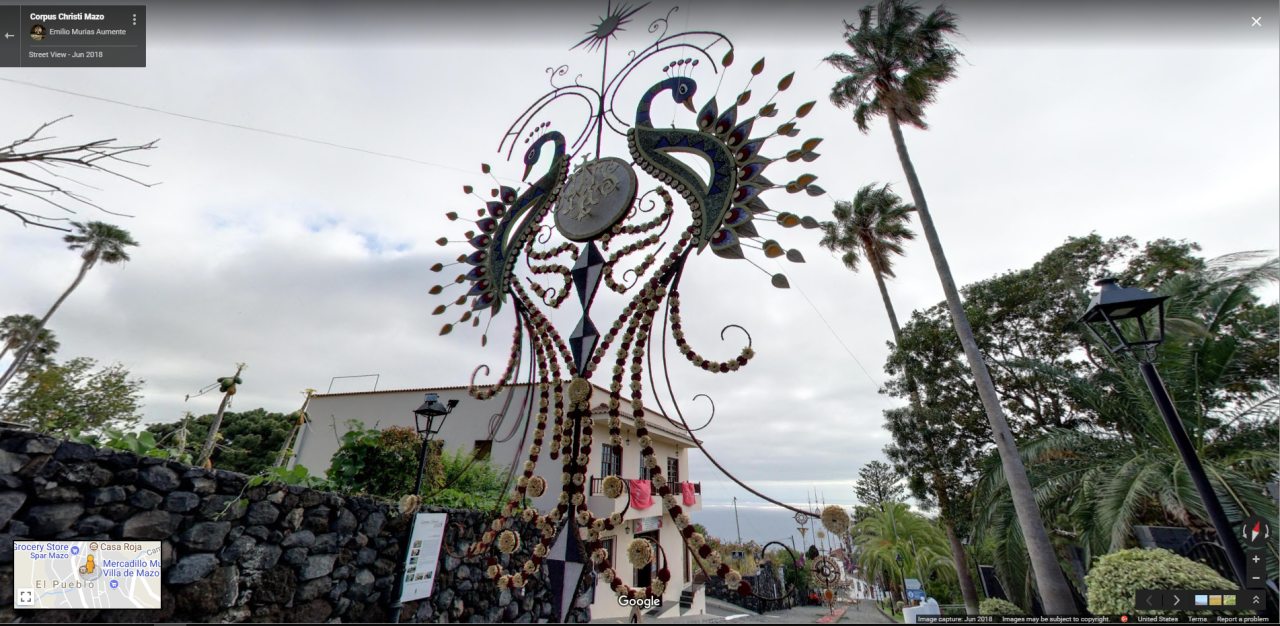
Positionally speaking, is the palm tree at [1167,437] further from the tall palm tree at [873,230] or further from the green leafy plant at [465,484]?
the green leafy plant at [465,484]

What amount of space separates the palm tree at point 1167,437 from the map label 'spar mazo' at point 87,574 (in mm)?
9724

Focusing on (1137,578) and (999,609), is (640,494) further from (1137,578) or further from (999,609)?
(1137,578)

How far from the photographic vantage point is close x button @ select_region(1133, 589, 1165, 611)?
8.82 ft

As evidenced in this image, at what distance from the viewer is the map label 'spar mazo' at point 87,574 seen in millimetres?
2363

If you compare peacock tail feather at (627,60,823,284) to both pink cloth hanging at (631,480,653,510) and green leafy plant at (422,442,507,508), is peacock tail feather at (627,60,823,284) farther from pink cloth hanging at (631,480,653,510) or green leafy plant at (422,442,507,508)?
pink cloth hanging at (631,480,653,510)

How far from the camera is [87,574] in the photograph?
2492 mm

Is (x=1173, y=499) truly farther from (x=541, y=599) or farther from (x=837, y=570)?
(x=541, y=599)

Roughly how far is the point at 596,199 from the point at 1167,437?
33.7 feet

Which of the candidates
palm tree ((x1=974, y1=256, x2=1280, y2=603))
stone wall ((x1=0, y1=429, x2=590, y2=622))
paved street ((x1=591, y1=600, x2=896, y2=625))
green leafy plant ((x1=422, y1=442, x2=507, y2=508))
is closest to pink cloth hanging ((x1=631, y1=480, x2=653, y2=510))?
paved street ((x1=591, y1=600, x2=896, y2=625))

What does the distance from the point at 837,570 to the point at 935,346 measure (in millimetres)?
10143

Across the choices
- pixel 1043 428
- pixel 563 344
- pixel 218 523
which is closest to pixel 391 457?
pixel 218 523

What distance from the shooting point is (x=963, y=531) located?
9484 mm

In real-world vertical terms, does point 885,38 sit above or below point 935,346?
above

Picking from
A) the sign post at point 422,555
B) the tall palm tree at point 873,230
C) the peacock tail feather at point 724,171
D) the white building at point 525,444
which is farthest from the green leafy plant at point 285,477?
the tall palm tree at point 873,230
